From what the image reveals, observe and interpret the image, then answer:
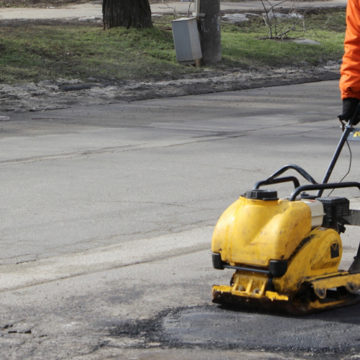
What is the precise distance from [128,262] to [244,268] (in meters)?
1.42

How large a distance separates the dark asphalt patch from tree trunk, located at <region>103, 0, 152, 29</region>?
52.3ft

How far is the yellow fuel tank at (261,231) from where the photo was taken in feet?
16.4

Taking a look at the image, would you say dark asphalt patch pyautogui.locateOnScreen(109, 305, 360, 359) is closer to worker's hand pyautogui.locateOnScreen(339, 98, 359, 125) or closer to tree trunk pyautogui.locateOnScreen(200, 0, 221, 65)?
worker's hand pyautogui.locateOnScreen(339, 98, 359, 125)

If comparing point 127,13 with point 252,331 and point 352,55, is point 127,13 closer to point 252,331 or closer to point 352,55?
point 352,55

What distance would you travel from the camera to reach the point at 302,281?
16.7ft

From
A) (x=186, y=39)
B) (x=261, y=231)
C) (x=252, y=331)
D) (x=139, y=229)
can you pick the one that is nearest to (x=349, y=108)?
(x=261, y=231)

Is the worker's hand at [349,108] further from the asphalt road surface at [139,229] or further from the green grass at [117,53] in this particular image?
the green grass at [117,53]

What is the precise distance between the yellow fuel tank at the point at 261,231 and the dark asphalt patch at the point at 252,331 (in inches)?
11.8

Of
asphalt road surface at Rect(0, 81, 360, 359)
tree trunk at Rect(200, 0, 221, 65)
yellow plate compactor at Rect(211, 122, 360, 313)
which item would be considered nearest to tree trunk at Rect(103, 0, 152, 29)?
tree trunk at Rect(200, 0, 221, 65)

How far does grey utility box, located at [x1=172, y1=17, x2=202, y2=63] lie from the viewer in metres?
19.0

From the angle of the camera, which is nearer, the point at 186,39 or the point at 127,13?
the point at 186,39

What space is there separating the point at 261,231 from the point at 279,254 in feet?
0.51

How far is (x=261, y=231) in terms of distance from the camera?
5070mm

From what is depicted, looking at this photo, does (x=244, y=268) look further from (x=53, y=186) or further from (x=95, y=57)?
(x=95, y=57)
